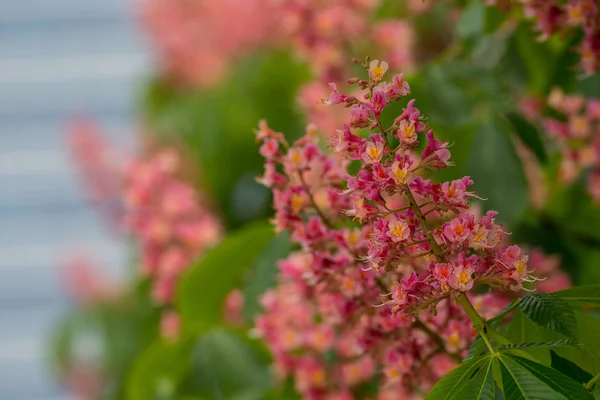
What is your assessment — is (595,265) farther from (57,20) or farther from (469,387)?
(57,20)

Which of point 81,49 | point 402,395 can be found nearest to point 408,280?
point 402,395

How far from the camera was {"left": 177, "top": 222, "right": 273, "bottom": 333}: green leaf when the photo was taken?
82 centimetres

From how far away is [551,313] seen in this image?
0.47 m

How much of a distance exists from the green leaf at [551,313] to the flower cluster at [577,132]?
0.36m

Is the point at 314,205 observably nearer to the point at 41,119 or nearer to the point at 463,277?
the point at 463,277

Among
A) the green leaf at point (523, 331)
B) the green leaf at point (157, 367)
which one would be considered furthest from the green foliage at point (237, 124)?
the green leaf at point (523, 331)

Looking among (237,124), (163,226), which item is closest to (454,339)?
(163,226)

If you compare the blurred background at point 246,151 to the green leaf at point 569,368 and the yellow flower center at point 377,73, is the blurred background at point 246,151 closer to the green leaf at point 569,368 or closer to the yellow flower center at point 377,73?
the yellow flower center at point 377,73

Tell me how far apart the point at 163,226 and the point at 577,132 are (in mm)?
460

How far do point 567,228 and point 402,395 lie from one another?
38cm

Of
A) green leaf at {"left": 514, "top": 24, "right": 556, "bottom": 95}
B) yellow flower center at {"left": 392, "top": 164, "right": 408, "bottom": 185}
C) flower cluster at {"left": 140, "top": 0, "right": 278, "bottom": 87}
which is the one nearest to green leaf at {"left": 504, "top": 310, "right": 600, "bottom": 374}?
yellow flower center at {"left": 392, "top": 164, "right": 408, "bottom": 185}

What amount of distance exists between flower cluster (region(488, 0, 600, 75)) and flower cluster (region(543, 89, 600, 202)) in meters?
0.15

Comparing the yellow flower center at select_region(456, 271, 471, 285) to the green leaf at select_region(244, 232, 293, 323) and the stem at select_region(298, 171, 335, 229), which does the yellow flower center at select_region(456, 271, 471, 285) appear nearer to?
the stem at select_region(298, 171, 335, 229)

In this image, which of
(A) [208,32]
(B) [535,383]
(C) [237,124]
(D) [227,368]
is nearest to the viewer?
(B) [535,383]
